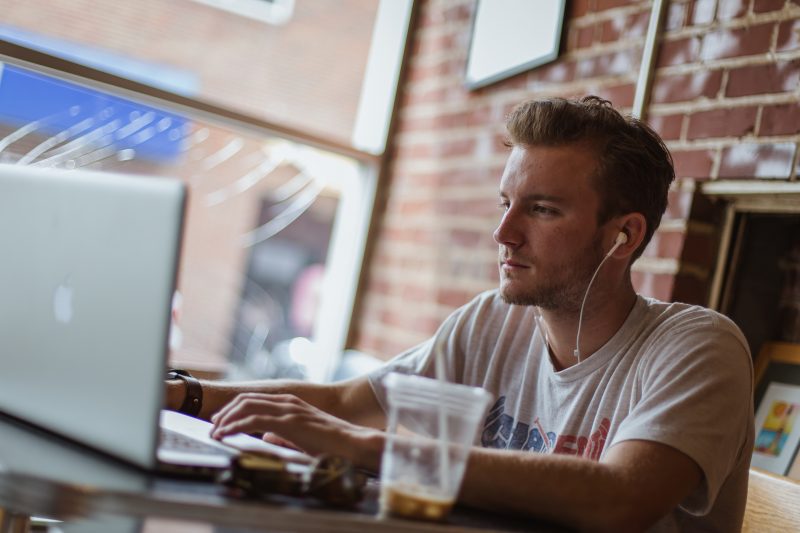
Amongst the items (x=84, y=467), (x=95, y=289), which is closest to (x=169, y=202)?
(x=95, y=289)

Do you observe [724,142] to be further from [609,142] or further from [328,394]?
[328,394]

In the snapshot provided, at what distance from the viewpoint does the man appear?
110 cm

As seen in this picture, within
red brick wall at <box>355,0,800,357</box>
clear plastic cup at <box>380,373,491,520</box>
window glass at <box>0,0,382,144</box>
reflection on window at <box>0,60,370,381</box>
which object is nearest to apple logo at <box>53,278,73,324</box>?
clear plastic cup at <box>380,373,491,520</box>

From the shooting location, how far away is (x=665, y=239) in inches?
79.7

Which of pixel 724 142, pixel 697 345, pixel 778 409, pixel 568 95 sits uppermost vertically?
pixel 568 95

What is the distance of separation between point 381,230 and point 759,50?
5.10 feet

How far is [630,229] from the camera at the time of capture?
1611 millimetres

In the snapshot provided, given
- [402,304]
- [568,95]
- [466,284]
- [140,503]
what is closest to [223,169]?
[402,304]

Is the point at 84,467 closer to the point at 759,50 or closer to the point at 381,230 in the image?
the point at 759,50

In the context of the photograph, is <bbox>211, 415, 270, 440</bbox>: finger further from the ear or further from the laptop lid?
the ear

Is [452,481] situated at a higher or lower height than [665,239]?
lower

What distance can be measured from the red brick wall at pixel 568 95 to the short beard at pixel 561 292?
500 mm

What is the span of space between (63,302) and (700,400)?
2.72ft

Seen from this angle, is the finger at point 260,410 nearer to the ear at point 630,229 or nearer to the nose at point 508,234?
the nose at point 508,234
